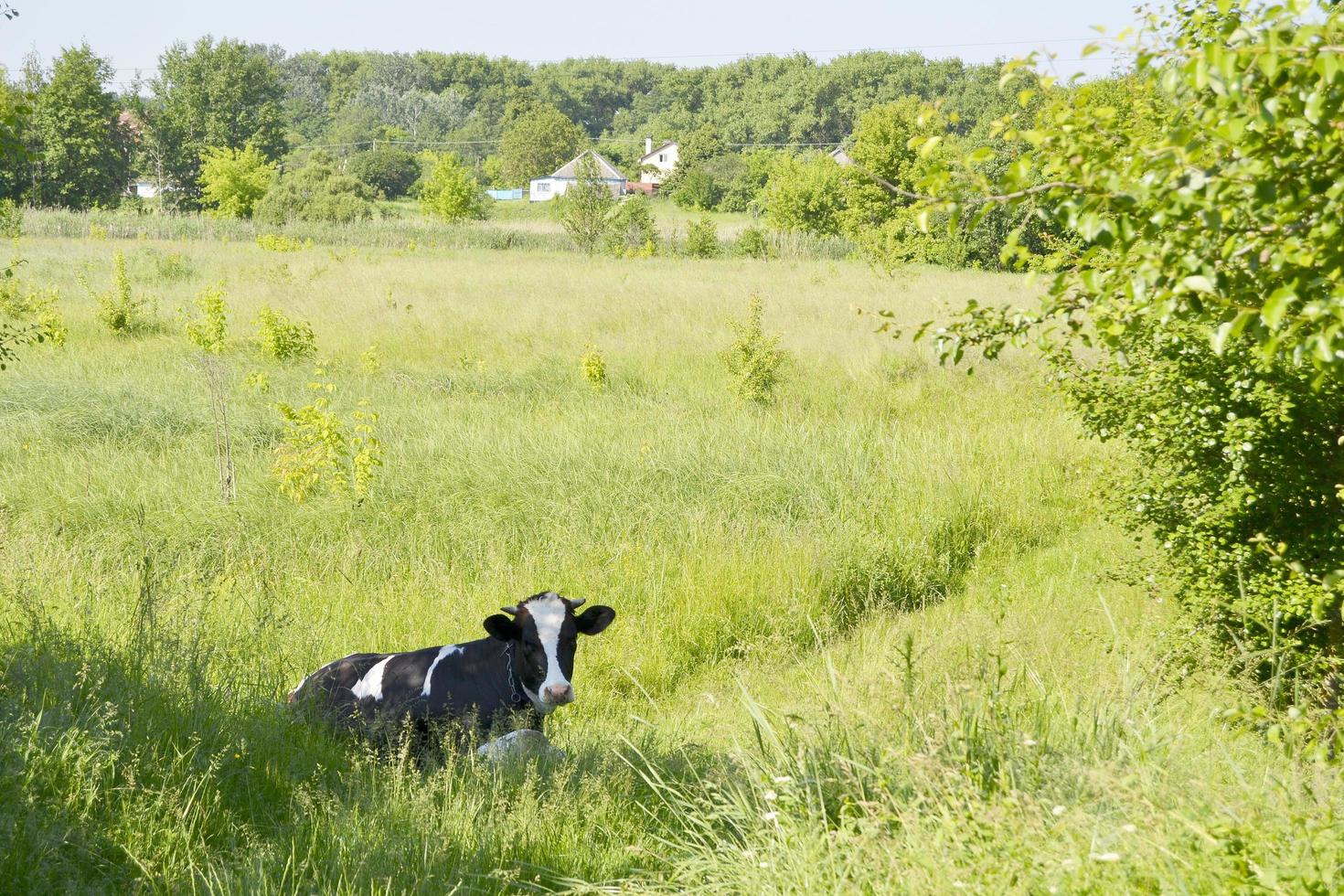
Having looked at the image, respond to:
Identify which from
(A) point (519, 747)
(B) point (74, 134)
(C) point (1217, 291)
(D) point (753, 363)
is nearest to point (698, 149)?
(B) point (74, 134)

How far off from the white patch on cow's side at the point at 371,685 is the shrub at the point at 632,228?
3249cm

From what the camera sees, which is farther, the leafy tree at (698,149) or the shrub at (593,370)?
the leafy tree at (698,149)

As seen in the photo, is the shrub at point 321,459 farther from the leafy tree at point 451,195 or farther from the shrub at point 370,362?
the leafy tree at point 451,195

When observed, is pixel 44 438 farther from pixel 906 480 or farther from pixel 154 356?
pixel 906 480

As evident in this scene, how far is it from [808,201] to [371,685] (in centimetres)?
4512

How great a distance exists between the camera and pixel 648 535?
838cm

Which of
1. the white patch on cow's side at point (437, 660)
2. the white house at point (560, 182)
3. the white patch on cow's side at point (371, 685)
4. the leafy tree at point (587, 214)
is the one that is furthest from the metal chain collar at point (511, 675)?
the white house at point (560, 182)

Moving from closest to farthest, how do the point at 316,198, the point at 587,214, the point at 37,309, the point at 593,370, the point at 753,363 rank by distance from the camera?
the point at 753,363 → the point at 593,370 → the point at 37,309 → the point at 587,214 → the point at 316,198

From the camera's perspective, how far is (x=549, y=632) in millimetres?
4836

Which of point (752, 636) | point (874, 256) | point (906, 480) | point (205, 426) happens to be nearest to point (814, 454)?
point (906, 480)

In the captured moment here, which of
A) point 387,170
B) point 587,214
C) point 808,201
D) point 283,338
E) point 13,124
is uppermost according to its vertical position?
point 387,170

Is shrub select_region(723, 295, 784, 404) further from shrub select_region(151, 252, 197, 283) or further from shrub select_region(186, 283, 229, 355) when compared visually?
shrub select_region(151, 252, 197, 283)

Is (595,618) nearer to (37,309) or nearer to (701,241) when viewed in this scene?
(37,309)

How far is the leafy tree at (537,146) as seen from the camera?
9550cm
